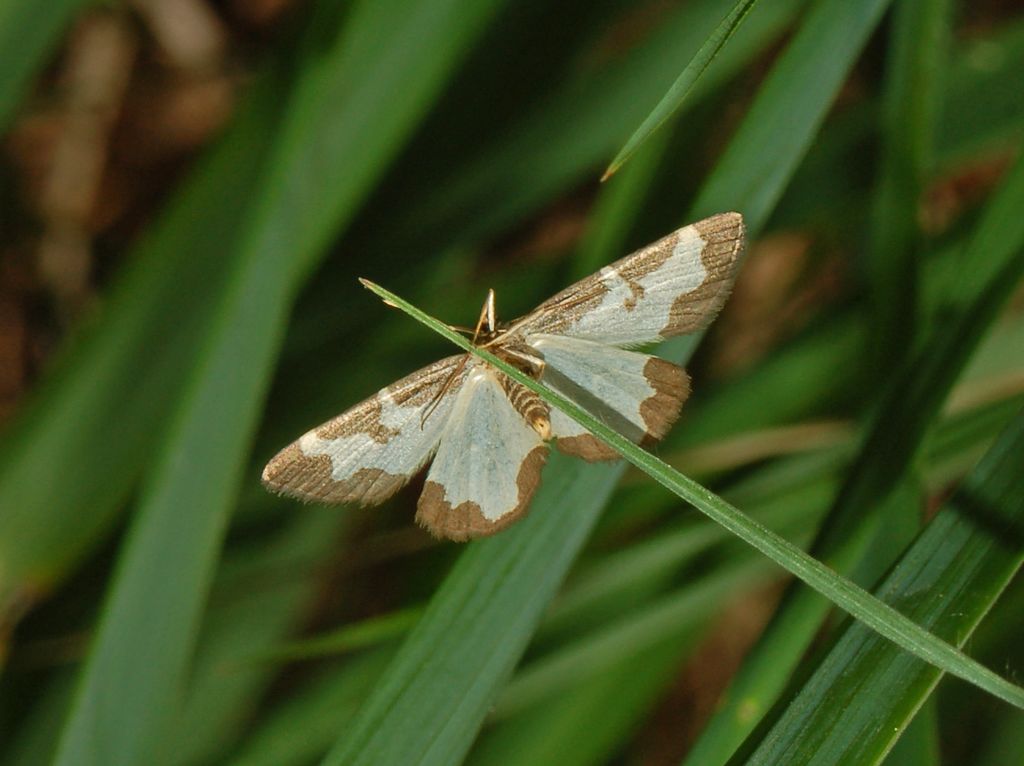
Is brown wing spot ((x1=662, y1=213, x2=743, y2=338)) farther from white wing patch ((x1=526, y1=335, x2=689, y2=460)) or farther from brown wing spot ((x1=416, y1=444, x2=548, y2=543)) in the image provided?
brown wing spot ((x1=416, y1=444, x2=548, y2=543))

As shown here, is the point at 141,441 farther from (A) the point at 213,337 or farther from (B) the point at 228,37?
(B) the point at 228,37

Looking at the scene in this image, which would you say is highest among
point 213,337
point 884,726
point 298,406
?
point 298,406

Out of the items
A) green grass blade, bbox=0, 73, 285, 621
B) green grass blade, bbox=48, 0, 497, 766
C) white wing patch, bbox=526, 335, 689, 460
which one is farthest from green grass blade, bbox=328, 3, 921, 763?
green grass blade, bbox=0, 73, 285, 621

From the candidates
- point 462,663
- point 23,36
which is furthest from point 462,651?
point 23,36

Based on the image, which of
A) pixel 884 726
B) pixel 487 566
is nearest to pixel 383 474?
pixel 487 566

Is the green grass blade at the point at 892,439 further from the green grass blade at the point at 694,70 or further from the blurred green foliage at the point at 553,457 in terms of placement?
the green grass blade at the point at 694,70

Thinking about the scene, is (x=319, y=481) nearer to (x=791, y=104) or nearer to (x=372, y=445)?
(x=372, y=445)

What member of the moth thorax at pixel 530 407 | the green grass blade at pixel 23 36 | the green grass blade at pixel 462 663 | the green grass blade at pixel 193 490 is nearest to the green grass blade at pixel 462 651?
the green grass blade at pixel 462 663
